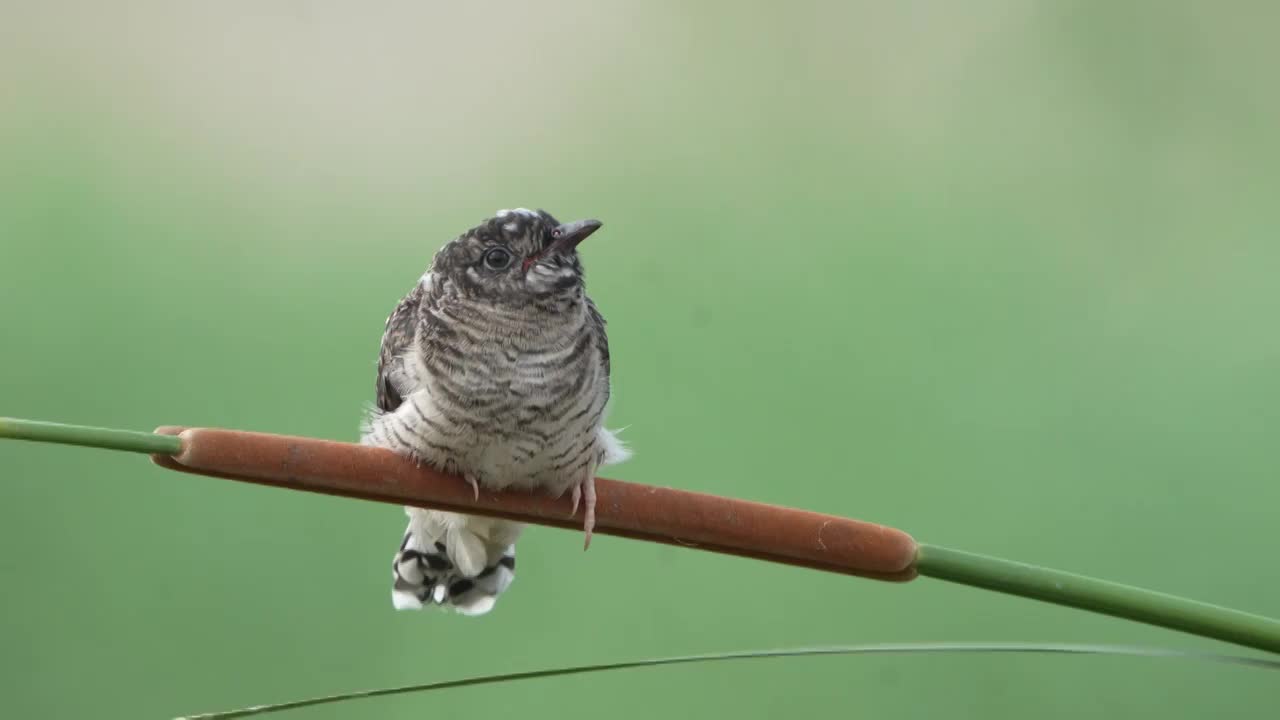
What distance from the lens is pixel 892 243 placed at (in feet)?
7.95

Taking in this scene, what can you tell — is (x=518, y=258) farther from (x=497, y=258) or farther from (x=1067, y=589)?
(x=1067, y=589)

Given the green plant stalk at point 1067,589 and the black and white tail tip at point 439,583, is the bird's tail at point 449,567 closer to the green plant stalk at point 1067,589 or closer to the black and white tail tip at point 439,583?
the black and white tail tip at point 439,583

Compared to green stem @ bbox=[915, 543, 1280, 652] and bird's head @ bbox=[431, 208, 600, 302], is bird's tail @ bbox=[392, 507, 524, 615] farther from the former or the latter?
green stem @ bbox=[915, 543, 1280, 652]

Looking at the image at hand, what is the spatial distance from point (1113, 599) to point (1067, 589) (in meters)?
0.03

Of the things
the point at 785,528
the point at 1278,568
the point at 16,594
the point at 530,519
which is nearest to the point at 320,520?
the point at 16,594

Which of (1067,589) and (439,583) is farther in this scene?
(439,583)

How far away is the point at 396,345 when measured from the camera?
1697 millimetres

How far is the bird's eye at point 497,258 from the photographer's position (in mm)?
1546

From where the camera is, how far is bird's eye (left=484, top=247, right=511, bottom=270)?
155 cm

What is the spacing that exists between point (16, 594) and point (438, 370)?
1190 millimetres

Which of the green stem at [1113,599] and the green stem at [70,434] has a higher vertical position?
the green stem at [70,434]

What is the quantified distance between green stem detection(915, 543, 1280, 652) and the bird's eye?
3.00 feet

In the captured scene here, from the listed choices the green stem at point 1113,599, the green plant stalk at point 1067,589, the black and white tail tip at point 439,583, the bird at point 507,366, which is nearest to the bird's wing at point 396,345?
the bird at point 507,366

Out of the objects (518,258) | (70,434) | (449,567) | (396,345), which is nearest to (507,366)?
(518,258)
